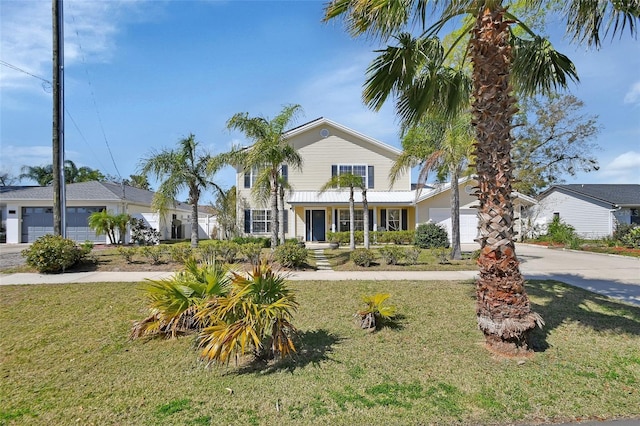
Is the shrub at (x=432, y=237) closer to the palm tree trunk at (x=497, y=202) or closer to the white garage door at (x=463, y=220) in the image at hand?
the white garage door at (x=463, y=220)

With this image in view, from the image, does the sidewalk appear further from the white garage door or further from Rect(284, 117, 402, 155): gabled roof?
Rect(284, 117, 402, 155): gabled roof

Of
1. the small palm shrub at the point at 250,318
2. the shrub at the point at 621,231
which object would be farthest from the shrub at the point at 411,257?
the shrub at the point at 621,231

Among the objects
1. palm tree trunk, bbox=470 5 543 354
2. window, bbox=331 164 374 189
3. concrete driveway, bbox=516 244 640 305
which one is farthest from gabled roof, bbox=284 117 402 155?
palm tree trunk, bbox=470 5 543 354

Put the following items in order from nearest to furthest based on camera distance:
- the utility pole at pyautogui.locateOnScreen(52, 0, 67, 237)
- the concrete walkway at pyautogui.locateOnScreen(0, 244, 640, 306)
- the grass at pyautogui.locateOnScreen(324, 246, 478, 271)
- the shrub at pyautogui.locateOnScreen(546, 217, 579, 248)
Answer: the concrete walkway at pyautogui.locateOnScreen(0, 244, 640, 306) < the grass at pyautogui.locateOnScreen(324, 246, 478, 271) < the utility pole at pyautogui.locateOnScreen(52, 0, 67, 237) < the shrub at pyautogui.locateOnScreen(546, 217, 579, 248)

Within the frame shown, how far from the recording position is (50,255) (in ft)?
34.8

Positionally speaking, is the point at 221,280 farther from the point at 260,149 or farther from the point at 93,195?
the point at 93,195

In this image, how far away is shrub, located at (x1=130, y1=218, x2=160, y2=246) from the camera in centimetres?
2191

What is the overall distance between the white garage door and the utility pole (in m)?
20.4

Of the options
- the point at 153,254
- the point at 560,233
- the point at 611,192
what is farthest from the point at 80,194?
the point at 611,192

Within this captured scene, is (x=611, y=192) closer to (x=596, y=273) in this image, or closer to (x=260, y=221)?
(x=596, y=273)

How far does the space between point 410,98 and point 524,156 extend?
1230 inches

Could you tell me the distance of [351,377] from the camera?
4000 millimetres

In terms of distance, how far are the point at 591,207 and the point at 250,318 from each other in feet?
99.9

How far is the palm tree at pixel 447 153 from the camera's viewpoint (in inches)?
519
